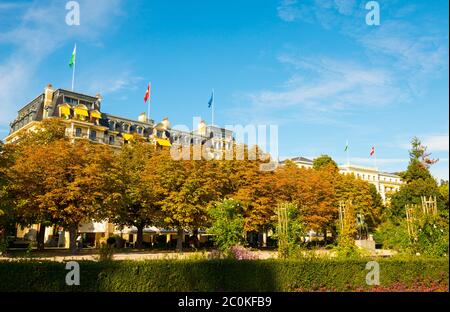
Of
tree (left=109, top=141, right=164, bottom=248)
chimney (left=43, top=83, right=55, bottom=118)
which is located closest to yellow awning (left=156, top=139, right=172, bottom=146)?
chimney (left=43, top=83, right=55, bottom=118)

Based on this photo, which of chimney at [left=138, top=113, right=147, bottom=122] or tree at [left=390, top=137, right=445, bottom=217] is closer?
tree at [left=390, top=137, right=445, bottom=217]

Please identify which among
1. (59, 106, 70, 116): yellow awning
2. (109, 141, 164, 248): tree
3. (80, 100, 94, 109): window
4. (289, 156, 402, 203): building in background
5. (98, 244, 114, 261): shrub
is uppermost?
(80, 100, 94, 109): window

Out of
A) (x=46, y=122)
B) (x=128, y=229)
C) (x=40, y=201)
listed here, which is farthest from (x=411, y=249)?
(x=46, y=122)

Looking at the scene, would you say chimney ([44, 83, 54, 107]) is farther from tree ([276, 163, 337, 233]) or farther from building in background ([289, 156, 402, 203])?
building in background ([289, 156, 402, 203])

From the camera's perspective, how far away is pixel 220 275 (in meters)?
15.3

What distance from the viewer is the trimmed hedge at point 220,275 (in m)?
13.2

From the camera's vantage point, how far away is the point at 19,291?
12.9 m

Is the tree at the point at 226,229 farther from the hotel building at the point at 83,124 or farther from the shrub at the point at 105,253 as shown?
the hotel building at the point at 83,124

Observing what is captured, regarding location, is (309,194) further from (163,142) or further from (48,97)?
(48,97)

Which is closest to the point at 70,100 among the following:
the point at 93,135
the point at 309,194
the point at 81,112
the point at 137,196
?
the point at 81,112

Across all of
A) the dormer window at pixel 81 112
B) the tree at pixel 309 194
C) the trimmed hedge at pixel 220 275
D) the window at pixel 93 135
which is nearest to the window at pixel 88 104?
the dormer window at pixel 81 112

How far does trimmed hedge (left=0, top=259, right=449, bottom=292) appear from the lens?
13.2 meters
